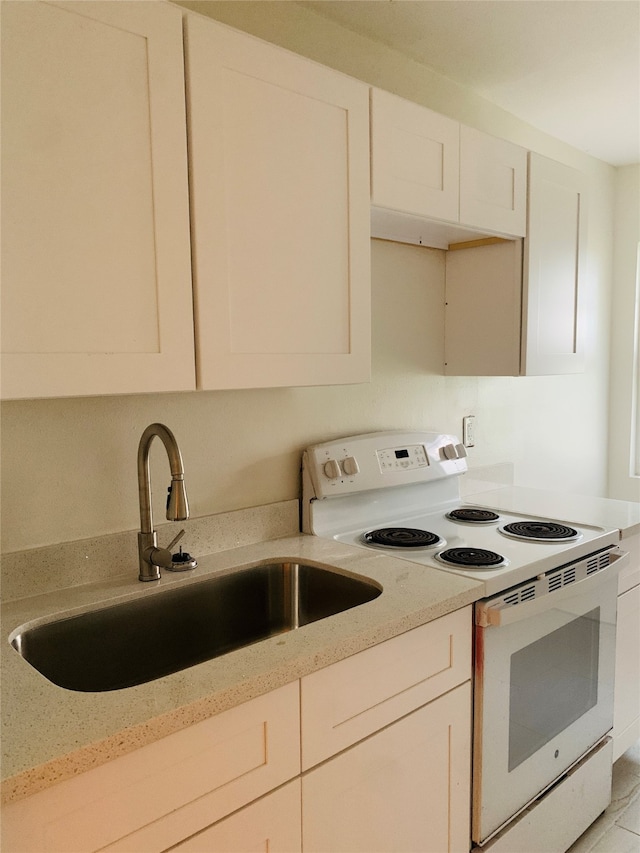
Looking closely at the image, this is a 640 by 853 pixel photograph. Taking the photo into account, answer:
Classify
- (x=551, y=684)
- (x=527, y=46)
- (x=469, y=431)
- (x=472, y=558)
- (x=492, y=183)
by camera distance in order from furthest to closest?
(x=469, y=431)
(x=527, y=46)
(x=492, y=183)
(x=551, y=684)
(x=472, y=558)

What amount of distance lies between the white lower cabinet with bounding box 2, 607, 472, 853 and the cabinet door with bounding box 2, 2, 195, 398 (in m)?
0.63

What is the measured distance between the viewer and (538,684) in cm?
176

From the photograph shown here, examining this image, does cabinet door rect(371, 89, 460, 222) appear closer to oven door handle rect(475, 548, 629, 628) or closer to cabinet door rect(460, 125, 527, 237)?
cabinet door rect(460, 125, 527, 237)

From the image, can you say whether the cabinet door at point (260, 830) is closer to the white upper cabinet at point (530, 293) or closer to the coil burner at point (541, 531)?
the coil burner at point (541, 531)

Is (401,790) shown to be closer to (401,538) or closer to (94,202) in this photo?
(401,538)

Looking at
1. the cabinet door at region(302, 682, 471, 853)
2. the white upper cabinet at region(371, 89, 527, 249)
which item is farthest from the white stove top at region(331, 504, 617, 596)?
the white upper cabinet at region(371, 89, 527, 249)

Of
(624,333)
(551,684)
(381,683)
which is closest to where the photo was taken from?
(381,683)

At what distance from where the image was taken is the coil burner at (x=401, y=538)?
1.86 metres

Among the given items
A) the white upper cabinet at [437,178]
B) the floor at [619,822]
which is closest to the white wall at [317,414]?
the white upper cabinet at [437,178]

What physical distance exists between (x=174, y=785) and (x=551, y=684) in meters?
1.19

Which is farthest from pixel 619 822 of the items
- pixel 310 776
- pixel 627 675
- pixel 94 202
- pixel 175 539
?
pixel 94 202

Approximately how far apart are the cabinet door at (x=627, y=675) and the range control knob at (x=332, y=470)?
1.06 meters

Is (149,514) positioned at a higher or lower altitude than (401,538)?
higher

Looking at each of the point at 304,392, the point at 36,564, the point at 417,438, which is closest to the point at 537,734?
the point at 417,438
